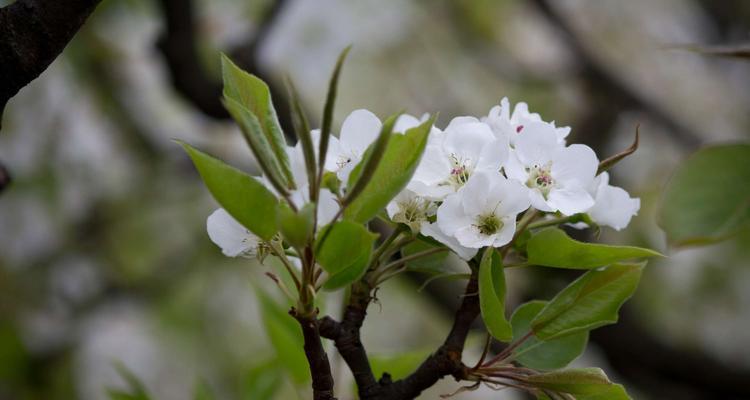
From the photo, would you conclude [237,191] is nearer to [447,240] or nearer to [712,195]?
[447,240]

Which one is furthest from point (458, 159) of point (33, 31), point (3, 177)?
point (3, 177)

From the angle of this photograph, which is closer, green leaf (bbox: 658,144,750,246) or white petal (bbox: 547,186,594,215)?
white petal (bbox: 547,186,594,215)

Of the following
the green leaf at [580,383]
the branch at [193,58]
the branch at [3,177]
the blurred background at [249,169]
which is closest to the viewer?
the green leaf at [580,383]

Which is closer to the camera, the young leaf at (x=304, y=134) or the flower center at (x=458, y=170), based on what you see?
the young leaf at (x=304, y=134)

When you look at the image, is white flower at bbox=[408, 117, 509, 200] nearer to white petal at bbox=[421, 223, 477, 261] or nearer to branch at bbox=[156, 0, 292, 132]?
white petal at bbox=[421, 223, 477, 261]

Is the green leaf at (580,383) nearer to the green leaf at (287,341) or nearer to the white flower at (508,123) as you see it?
the white flower at (508,123)

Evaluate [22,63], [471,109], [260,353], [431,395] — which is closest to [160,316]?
[260,353]

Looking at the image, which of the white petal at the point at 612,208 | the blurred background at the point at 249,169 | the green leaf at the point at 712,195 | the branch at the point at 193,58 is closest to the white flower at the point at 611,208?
the white petal at the point at 612,208

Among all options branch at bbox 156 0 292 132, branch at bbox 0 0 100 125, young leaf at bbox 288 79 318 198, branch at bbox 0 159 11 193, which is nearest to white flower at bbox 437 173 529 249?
young leaf at bbox 288 79 318 198
